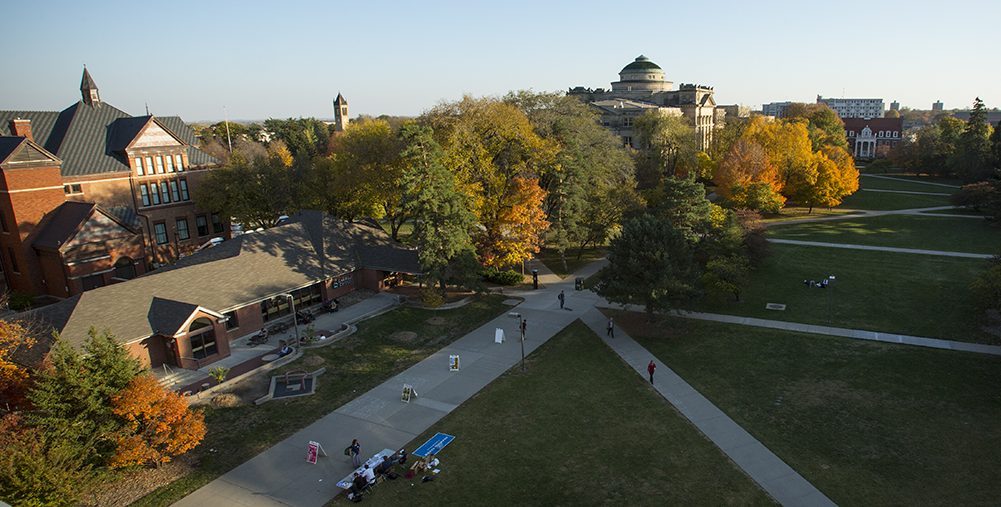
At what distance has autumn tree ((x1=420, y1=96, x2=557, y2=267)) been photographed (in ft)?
131

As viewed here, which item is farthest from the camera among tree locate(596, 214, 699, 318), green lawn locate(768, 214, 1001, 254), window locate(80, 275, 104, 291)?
green lawn locate(768, 214, 1001, 254)

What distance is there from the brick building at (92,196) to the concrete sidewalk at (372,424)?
22.0 meters

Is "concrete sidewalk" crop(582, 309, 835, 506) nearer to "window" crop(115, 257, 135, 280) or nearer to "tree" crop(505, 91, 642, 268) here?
"tree" crop(505, 91, 642, 268)

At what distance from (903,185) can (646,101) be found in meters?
46.6

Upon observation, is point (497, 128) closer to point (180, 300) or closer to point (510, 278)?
point (510, 278)

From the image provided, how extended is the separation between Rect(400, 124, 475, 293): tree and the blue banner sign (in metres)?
15.9

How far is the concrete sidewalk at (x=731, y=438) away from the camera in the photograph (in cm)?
1833

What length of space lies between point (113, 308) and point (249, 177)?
2055 cm

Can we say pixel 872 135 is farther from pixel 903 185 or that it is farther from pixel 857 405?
pixel 857 405

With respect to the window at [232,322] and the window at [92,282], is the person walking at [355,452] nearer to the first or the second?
the window at [232,322]

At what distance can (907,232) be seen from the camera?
5438cm

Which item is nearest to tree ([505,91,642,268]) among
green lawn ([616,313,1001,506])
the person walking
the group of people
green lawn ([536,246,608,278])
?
green lawn ([536,246,608,278])

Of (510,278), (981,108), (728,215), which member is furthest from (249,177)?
(981,108)

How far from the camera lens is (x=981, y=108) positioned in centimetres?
8075
